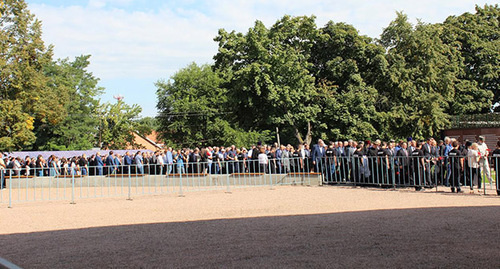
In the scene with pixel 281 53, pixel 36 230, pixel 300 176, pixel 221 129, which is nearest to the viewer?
pixel 36 230

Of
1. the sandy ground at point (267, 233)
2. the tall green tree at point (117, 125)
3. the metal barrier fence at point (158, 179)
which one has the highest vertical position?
the tall green tree at point (117, 125)

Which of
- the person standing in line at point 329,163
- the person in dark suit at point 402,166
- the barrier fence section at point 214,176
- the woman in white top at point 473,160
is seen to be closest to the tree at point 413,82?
the person standing in line at point 329,163

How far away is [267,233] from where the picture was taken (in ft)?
29.9

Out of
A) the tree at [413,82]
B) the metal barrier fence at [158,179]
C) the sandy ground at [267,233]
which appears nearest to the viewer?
the sandy ground at [267,233]

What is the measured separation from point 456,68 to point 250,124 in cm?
1919

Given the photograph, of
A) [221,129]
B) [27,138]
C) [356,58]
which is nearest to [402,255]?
[356,58]

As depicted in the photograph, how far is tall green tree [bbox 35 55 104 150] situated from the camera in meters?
64.7

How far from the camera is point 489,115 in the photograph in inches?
1986

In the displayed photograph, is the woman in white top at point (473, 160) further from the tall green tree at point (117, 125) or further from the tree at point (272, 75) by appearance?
the tall green tree at point (117, 125)

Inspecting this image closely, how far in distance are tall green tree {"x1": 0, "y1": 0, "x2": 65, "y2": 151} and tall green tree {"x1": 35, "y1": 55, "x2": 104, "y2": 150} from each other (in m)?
20.7

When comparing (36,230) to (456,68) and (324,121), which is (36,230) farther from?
(456,68)

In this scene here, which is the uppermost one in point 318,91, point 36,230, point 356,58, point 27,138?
point 356,58

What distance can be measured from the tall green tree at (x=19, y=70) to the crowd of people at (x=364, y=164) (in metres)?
19.4

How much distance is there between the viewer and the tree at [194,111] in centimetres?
6671
